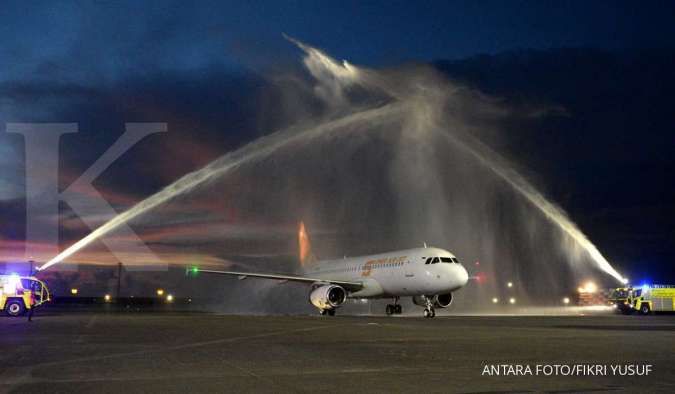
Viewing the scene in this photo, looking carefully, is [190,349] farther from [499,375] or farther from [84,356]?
[499,375]

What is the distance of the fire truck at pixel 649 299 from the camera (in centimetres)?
5469

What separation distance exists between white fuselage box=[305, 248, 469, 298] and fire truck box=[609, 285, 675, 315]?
886 inches

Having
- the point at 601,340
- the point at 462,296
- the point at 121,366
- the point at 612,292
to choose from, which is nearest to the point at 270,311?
the point at 462,296

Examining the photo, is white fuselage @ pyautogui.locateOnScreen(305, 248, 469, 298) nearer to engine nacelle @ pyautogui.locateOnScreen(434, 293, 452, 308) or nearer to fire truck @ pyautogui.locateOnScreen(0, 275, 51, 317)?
engine nacelle @ pyautogui.locateOnScreen(434, 293, 452, 308)

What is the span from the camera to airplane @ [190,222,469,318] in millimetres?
41469

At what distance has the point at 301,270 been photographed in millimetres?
72562

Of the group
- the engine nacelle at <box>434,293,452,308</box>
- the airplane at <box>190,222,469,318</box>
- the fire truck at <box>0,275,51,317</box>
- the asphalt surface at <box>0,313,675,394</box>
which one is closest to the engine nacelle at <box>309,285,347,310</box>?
the airplane at <box>190,222,469,318</box>

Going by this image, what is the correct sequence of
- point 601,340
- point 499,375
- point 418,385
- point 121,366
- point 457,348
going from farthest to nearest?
1. point 601,340
2. point 457,348
3. point 121,366
4. point 499,375
5. point 418,385

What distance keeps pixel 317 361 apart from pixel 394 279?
105ft

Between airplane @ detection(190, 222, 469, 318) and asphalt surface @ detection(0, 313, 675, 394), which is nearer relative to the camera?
asphalt surface @ detection(0, 313, 675, 394)

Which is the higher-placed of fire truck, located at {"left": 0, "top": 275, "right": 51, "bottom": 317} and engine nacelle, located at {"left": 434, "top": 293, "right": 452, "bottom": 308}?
fire truck, located at {"left": 0, "top": 275, "right": 51, "bottom": 317}

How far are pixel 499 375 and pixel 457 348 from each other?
5.65m

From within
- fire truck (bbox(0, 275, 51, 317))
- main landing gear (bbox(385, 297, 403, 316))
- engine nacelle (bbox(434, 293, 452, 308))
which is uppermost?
fire truck (bbox(0, 275, 51, 317))

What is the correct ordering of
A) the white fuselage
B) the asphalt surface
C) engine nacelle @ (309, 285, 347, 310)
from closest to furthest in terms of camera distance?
the asphalt surface < the white fuselage < engine nacelle @ (309, 285, 347, 310)
